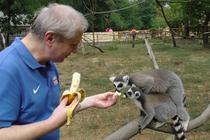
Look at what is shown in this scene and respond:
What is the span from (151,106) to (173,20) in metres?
27.4

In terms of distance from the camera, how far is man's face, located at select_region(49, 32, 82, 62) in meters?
1.88

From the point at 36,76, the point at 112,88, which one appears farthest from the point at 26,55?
the point at 112,88

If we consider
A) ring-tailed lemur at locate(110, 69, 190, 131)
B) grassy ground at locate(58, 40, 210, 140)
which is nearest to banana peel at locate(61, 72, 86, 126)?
ring-tailed lemur at locate(110, 69, 190, 131)

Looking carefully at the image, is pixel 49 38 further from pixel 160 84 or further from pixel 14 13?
pixel 14 13

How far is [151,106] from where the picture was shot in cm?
412

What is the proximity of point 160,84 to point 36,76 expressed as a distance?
2.74m

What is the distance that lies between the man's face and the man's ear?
1cm

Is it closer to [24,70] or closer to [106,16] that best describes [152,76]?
[24,70]

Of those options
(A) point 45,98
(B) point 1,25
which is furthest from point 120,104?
(B) point 1,25

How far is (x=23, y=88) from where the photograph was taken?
185cm

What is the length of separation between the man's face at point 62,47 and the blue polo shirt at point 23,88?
0.09 m

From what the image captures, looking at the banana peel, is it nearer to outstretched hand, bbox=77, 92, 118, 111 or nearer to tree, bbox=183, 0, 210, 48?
outstretched hand, bbox=77, 92, 118, 111

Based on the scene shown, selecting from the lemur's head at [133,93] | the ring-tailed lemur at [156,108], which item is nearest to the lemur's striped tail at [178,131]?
the ring-tailed lemur at [156,108]

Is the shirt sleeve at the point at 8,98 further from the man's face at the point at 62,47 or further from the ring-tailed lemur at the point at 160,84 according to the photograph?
the ring-tailed lemur at the point at 160,84
